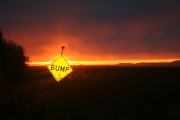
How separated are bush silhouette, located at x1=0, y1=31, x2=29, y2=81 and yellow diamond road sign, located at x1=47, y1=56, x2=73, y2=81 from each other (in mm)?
15599

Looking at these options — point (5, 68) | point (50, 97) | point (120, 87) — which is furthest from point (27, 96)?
point (5, 68)

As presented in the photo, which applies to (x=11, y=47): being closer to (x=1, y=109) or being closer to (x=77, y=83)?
(x=77, y=83)

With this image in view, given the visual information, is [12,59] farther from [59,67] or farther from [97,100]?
[97,100]

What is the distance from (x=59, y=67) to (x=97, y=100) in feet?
14.4

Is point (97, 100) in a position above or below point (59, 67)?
below

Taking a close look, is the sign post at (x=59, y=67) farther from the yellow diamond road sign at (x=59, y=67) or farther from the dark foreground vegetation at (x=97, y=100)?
the dark foreground vegetation at (x=97, y=100)

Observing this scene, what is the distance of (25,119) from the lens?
14945 millimetres

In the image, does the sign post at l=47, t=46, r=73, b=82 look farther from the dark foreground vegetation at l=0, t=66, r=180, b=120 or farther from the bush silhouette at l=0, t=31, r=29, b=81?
the bush silhouette at l=0, t=31, r=29, b=81

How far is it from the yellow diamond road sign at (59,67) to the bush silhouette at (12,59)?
15599 millimetres

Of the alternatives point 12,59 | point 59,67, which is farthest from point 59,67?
point 12,59

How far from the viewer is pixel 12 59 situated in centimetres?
3894

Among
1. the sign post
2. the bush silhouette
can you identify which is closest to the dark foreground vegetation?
the sign post

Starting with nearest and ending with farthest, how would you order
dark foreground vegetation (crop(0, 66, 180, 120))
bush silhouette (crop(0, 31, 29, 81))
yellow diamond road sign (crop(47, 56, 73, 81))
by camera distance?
dark foreground vegetation (crop(0, 66, 180, 120)), yellow diamond road sign (crop(47, 56, 73, 81)), bush silhouette (crop(0, 31, 29, 81))

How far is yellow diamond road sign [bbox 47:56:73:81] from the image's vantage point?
22.7 m
